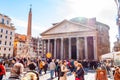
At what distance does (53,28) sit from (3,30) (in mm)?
15870

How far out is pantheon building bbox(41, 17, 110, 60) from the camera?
42.2m

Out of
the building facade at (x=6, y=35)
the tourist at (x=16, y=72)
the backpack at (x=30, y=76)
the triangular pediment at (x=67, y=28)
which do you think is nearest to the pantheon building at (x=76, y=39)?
the triangular pediment at (x=67, y=28)

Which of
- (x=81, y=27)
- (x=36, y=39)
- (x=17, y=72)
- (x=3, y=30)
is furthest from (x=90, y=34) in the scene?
(x=36, y=39)

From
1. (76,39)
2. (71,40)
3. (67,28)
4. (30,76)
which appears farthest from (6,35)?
(30,76)

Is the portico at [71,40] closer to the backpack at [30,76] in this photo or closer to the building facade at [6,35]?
the building facade at [6,35]

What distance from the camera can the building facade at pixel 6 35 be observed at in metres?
51.1

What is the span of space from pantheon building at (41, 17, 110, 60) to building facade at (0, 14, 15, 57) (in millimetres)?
12273

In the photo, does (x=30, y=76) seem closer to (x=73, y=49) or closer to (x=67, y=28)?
(x=67, y=28)

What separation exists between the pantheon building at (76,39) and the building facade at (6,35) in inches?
483

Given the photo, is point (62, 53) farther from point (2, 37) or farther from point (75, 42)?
point (2, 37)

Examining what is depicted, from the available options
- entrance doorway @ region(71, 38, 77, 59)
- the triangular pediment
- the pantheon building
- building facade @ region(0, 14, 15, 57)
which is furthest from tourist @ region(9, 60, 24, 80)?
building facade @ region(0, 14, 15, 57)

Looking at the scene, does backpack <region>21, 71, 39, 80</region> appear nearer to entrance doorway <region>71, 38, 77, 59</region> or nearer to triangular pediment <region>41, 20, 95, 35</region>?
triangular pediment <region>41, 20, 95, 35</region>

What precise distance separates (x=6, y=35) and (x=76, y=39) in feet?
75.1

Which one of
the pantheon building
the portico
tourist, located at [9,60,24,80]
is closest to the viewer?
tourist, located at [9,60,24,80]
